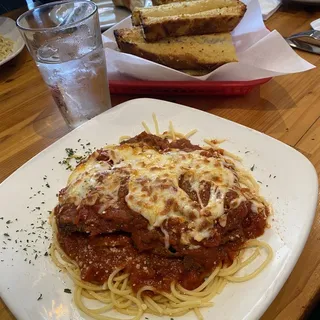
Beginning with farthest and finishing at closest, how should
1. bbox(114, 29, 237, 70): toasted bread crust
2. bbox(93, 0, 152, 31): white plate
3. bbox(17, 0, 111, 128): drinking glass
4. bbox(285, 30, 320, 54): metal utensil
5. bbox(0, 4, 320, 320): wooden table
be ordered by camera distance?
1. bbox(93, 0, 152, 31): white plate
2. bbox(285, 30, 320, 54): metal utensil
3. bbox(114, 29, 237, 70): toasted bread crust
4. bbox(0, 4, 320, 320): wooden table
5. bbox(17, 0, 111, 128): drinking glass

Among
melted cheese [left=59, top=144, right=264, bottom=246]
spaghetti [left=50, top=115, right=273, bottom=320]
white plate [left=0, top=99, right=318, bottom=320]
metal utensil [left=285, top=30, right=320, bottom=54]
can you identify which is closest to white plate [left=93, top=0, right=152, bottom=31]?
metal utensil [left=285, top=30, right=320, bottom=54]

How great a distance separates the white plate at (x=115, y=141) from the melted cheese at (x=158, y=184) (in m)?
0.16

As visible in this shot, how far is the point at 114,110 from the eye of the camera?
197 centimetres

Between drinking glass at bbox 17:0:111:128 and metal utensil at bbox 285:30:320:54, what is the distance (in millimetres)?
1396

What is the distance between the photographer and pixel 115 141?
1855 mm

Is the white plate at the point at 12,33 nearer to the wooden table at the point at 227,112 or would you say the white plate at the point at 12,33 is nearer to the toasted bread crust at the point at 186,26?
the wooden table at the point at 227,112

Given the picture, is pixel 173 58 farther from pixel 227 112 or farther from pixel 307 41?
pixel 307 41

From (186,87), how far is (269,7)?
1.42 metres

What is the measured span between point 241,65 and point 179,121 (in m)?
0.57

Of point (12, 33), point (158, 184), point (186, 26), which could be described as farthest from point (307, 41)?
point (12, 33)

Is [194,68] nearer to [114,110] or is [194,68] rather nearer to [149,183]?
[114,110]

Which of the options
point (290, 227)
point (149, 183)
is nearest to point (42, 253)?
A: point (149, 183)

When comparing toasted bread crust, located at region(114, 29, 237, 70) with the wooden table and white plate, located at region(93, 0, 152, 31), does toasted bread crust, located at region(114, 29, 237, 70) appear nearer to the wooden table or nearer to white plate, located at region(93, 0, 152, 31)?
the wooden table

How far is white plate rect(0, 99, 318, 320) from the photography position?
3.98 ft
